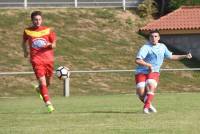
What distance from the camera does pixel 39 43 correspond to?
15.7 m

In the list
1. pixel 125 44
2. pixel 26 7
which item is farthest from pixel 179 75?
pixel 26 7

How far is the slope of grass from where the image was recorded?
33031mm

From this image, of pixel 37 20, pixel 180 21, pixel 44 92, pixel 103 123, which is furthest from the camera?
pixel 180 21

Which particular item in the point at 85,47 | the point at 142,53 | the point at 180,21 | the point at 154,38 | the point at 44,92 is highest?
the point at 154,38

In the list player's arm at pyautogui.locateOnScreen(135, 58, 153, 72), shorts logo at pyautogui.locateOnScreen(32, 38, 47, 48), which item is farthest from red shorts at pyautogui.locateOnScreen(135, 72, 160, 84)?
shorts logo at pyautogui.locateOnScreen(32, 38, 47, 48)

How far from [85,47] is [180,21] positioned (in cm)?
571

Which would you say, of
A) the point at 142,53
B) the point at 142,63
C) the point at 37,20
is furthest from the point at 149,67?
the point at 37,20

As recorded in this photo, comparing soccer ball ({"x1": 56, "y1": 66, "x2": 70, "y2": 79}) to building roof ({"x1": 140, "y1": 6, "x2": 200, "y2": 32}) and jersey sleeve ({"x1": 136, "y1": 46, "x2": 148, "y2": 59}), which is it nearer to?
jersey sleeve ({"x1": 136, "y1": 46, "x2": 148, "y2": 59})

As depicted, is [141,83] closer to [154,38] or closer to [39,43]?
[154,38]

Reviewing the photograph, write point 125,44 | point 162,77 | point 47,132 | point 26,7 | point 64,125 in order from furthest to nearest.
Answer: point 26,7 < point 125,44 < point 162,77 < point 64,125 < point 47,132

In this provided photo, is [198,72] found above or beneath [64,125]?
beneath

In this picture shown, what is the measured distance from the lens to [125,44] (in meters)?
39.9

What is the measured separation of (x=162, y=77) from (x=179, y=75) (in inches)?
45.0

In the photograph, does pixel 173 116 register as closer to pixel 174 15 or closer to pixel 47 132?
pixel 47 132
